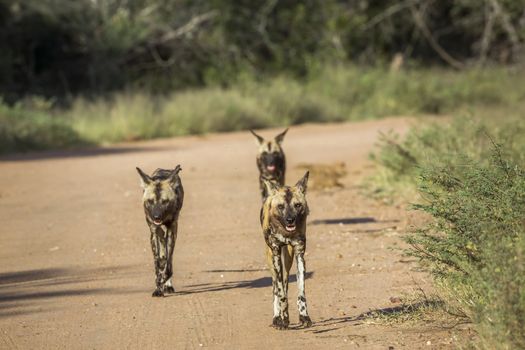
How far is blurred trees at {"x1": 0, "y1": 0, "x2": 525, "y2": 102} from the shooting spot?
28.8 metres

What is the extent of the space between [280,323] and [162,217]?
1.88m

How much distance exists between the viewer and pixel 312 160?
722 inches

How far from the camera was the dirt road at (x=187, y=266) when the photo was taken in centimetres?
723

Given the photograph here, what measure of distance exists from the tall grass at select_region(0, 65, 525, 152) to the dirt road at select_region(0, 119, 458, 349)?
5.09m

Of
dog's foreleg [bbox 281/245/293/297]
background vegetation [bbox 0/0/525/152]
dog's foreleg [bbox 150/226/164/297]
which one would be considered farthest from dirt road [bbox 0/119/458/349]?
background vegetation [bbox 0/0/525/152]

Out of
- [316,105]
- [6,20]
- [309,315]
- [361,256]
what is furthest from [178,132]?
[309,315]

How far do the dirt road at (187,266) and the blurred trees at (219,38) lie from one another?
11500 mm

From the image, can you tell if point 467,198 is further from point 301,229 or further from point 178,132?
point 178,132

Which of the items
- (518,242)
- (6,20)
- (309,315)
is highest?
(6,20)

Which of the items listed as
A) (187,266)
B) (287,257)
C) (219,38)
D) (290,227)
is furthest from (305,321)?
(219,38)

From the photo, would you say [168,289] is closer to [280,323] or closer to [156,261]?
[156,261]

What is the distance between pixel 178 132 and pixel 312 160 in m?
6.33

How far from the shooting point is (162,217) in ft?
28.9

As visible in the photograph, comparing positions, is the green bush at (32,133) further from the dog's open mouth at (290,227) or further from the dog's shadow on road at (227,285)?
the dog's open mouth at (290,227)
